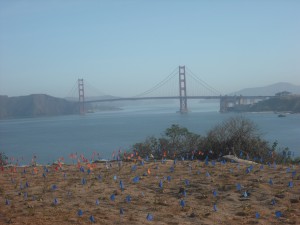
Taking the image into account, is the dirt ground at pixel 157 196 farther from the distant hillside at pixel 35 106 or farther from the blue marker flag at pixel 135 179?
the distant hillside at pixel 35 106

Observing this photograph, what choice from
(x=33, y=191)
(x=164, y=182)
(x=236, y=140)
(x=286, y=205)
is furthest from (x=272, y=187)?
(x=236, y=140)

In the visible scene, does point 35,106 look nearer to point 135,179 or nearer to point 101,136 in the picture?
point 101,136

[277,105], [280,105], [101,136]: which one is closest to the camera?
[101,136]

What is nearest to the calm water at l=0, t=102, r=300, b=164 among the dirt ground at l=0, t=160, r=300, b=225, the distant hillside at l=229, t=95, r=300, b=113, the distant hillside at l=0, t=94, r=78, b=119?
the distant hillside at l=0, t=94, r=78, b=119

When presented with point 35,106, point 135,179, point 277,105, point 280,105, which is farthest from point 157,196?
point 35,106

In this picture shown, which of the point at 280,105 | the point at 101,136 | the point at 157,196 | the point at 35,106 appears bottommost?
the point at 101,136

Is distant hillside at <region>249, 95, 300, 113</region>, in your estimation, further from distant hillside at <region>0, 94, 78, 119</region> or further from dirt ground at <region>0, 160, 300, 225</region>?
dirt ground at <region>0, 160, 300, 225</region>

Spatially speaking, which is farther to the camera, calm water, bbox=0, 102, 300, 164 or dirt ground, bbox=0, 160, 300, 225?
calm water, bbox=0, 102, 300, 164
